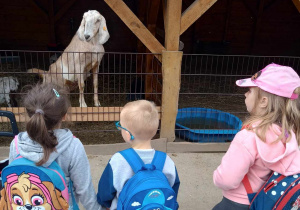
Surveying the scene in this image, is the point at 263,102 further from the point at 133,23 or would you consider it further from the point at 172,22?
the point at 133,23

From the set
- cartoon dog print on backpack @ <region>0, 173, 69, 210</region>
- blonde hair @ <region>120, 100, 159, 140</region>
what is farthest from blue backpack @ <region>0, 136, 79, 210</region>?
blonde hair @ <region>120, 100, 159, 140</region>

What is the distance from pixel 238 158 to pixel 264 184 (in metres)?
0.20

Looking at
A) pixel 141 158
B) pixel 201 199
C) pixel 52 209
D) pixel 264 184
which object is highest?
pixel 141 158

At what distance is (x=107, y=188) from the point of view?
1.42 meters

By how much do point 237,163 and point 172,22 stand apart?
6.35 ft

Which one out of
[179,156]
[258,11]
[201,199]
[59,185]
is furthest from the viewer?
[258,11]

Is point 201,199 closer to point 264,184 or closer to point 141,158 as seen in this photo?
point 264,184

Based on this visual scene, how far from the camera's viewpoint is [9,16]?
25.8 ft

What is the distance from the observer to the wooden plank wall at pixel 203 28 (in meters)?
7.98

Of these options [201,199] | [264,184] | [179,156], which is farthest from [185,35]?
[264,184]

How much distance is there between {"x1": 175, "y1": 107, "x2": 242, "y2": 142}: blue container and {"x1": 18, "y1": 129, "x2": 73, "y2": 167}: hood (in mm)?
2312

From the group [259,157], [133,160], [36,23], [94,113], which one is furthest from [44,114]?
[36,23]

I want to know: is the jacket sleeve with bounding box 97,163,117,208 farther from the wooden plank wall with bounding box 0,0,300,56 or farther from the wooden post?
the wooden plank wall with bounding box 0,0,300,56

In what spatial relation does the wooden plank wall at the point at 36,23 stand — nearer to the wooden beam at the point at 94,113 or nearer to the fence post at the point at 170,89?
the wooden beam at the point at 94,113
